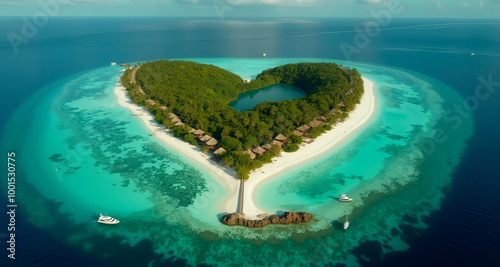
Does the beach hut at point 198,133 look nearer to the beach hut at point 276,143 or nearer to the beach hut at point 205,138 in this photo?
the beach hut at point 205,138

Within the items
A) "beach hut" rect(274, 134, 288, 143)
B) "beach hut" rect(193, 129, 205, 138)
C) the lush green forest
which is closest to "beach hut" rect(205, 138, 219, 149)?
the lush green forest

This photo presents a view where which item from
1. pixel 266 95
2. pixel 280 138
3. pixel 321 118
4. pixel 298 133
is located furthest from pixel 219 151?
pixel 266 95

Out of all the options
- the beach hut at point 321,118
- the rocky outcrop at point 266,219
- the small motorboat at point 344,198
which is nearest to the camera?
the rocky outcrop at point 266,219

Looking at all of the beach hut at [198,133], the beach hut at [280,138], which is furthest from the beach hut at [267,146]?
the beach hut at [198,133]

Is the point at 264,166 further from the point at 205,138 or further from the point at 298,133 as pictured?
the point at 205,138

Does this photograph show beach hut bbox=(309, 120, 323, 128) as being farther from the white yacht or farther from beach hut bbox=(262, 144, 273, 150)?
the white yacht

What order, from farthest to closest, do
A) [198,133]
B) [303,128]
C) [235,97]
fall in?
1. [235,97]
2. [303,128]
3. [198,133]
